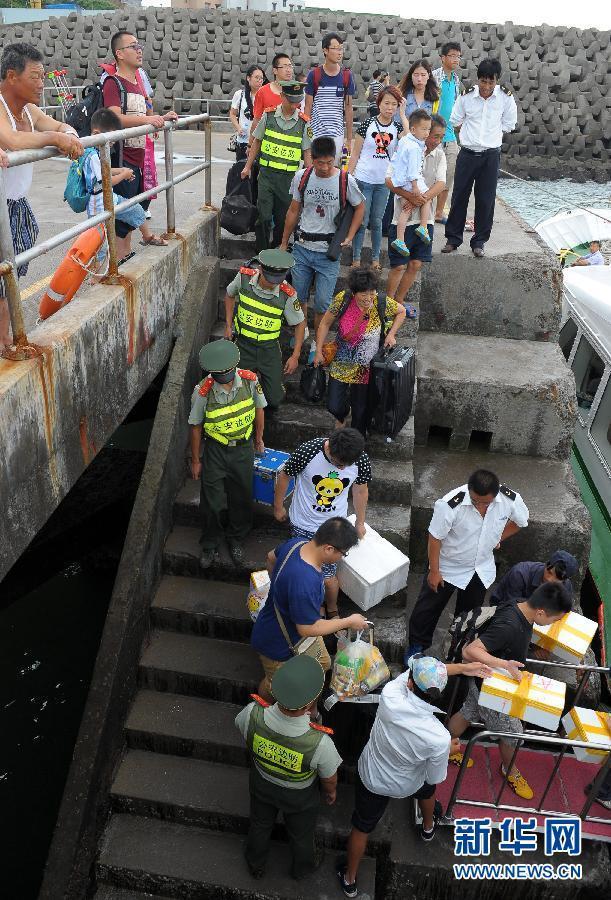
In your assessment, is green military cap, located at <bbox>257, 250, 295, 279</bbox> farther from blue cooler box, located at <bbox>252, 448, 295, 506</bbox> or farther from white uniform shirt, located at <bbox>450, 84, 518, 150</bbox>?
white uniform shirt, located at <bbox>450, 84, 518, 150</bbox>

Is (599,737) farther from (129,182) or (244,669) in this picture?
(129,182)

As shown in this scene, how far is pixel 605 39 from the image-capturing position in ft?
96.9

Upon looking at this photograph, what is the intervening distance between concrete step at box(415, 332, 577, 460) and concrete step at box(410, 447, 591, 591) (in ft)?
0.58

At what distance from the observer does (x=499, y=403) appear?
23.8 feet

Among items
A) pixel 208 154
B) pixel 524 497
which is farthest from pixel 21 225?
pixel 524 497

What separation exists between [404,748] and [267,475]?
7.84ft

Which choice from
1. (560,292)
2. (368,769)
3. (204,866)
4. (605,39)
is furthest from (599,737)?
(605,39)

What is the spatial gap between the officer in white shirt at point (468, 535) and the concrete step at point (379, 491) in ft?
2.78

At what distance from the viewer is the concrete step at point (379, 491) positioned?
575 centimetres

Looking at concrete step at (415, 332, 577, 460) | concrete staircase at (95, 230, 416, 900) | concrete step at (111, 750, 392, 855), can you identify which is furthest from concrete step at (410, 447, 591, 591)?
concrete step at (111, 750, 392, 855)

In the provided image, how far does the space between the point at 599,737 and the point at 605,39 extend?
33931mm

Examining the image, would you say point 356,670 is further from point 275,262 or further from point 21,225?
point 21,225

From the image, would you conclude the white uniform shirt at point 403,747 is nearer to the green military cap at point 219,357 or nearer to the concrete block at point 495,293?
the green military cap at point 219,357

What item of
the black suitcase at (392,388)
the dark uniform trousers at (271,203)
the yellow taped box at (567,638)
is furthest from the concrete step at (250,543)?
the dark uniform trousers at (271,203)
